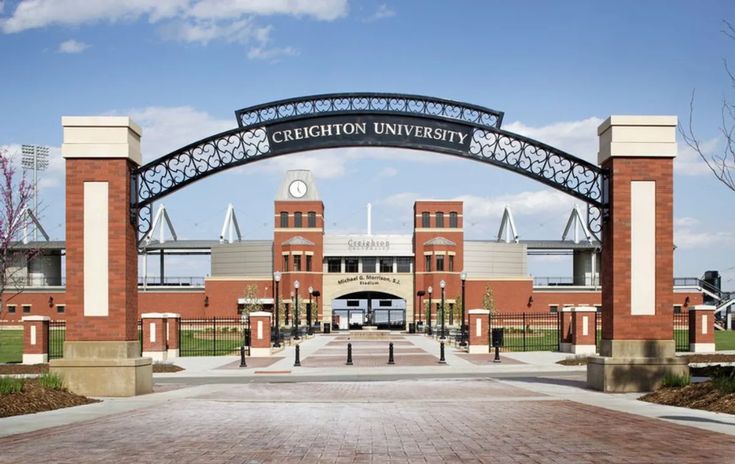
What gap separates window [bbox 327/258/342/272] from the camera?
9756cm

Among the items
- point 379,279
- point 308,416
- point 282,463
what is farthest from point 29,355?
point 379,279

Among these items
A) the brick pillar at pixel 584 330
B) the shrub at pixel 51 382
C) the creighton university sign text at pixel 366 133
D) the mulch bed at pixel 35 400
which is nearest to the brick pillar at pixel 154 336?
the creighton university sign text at pixel 366 133

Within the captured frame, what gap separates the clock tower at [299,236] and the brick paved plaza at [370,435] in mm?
73888

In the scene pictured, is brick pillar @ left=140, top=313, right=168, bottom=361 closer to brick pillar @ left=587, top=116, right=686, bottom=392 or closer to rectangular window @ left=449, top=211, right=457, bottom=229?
brick pillar @ left=587, top=116, right=686, bottom=392

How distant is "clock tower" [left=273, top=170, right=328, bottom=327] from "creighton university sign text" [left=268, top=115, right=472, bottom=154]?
69.4 m

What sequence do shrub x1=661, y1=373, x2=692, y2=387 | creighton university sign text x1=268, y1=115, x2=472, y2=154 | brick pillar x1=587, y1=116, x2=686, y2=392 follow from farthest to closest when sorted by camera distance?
creighton university sign text x1=268, y1=115, x2=472, y2=154 → brick pillar x1=587, y1=116, x2=686, y2=392 → shrub x1=661, y1=373, x2=692, y2=387

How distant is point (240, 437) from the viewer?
11594 millimetres

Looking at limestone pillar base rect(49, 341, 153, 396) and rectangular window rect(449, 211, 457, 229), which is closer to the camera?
limestone pillar base rect(49, 341, 153, 396)

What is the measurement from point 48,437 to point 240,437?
8.75 feet

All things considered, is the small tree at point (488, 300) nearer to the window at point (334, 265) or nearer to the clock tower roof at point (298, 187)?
the window at point (334, 265)

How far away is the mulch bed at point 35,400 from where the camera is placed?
48.8 feet

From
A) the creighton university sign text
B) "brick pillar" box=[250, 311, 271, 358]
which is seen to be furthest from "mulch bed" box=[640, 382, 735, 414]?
"brick pillar" box=[250, 311, 271, 358]

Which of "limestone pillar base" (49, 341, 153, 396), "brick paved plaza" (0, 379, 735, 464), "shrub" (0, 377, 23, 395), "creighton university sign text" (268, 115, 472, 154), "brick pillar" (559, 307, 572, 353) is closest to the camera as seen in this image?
"brick paved plaza" (0, 379, 735, 464)

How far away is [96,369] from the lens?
18.2 m
